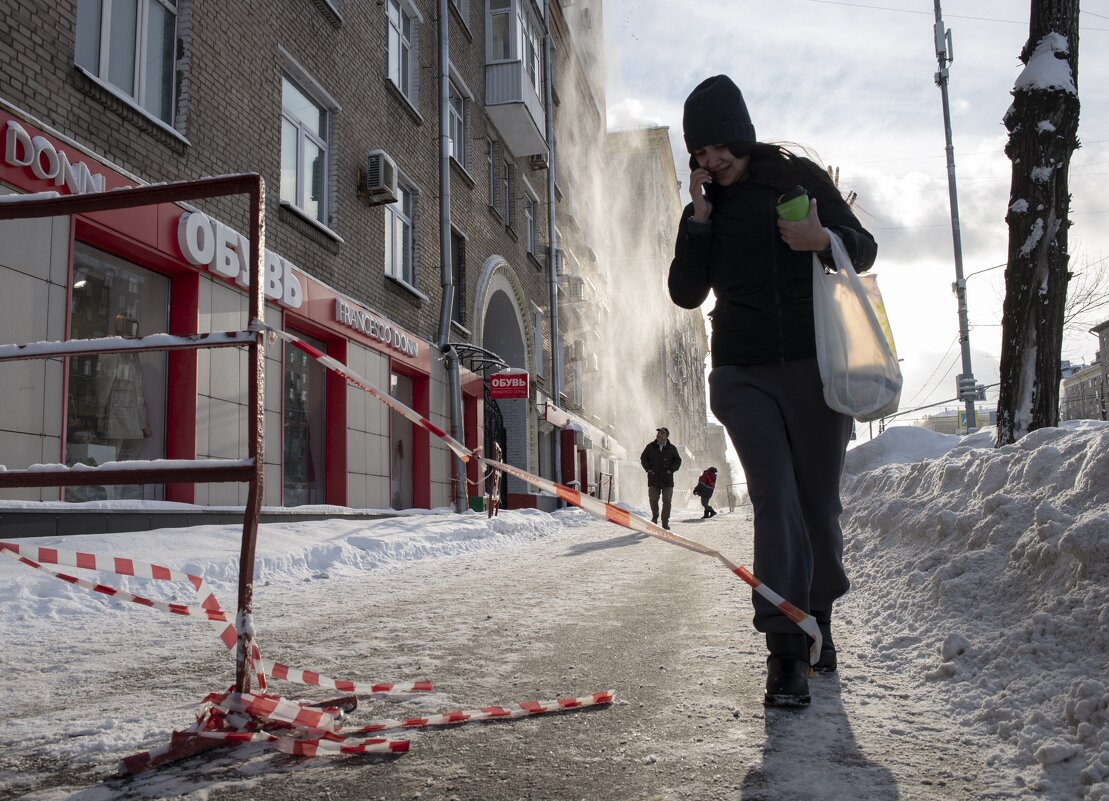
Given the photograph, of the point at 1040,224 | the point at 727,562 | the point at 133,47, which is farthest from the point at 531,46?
the point at 727,562

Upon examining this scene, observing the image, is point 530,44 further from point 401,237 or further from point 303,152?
point 303,152

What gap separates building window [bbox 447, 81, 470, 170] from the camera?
766 inches

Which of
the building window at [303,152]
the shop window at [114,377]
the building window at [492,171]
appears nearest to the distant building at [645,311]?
the building window at [492,171]

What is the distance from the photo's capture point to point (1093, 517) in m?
2.88

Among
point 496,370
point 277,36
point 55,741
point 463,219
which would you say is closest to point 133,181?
point 277,36

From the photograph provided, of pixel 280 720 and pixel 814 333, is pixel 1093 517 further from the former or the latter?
pixel 280 720

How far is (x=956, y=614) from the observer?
327cm

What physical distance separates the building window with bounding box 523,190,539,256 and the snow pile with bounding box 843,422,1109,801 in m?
21.8

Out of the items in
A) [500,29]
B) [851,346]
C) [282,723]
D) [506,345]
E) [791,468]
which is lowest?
[282,723]

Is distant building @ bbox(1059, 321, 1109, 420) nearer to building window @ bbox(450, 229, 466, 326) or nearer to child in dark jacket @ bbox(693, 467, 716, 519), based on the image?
child in dark jacket @ bbox(693, 467, 716, 519)

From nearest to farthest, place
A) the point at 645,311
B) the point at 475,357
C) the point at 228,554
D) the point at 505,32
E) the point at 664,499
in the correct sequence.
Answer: the point at 228,554, the point at 664,499, the point at 475,357, the point at 505,32, the point at 645,311

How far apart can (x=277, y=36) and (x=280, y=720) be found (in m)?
11.4

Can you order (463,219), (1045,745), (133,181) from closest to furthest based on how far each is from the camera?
(1045,745) → (133,181) → (463,219)

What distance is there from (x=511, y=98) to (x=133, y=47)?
13.6m
